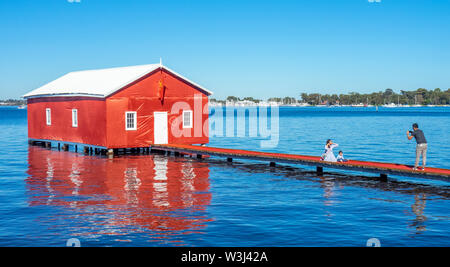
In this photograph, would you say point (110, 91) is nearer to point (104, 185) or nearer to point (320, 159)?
point (104, 185)

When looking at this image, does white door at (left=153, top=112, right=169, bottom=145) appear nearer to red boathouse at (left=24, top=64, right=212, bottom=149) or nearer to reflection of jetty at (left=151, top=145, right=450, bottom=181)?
red boathouse at (left=24, top=64, right=212, bottom=149)

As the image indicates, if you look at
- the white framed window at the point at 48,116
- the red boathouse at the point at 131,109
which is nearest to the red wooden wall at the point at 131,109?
the red boathouse at the point at 131,109

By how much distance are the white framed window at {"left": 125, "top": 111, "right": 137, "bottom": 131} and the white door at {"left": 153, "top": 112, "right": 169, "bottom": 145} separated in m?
1.67

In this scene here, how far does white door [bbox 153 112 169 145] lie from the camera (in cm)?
3675

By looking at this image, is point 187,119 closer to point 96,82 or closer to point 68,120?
point 96,82

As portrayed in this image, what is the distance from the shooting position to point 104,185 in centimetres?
2250

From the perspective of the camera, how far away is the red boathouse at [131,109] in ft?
114

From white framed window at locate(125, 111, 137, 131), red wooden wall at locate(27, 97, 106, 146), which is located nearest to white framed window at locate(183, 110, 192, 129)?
white framed window at locate(125, 111, 137, 131)

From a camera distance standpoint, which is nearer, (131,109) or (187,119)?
(131,109)

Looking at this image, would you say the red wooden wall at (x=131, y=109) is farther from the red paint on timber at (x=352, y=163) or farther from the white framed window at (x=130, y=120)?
the red paint on timber at (x=352, y=163)

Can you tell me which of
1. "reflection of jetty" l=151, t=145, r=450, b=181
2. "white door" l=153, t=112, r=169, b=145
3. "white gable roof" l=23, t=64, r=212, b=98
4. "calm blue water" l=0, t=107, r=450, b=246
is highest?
"white gable roof" l=23, t=64, r=212, b=98

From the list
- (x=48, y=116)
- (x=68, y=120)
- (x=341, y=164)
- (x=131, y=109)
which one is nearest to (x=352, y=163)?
(x=341, y=164)

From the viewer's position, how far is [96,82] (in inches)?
1543

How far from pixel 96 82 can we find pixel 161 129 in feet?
23.2
